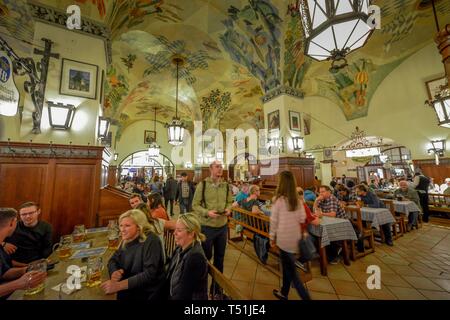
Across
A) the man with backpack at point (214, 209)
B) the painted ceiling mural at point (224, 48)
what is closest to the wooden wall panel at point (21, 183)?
the man with backpack at point (214, 209)

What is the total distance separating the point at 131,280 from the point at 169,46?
7.05 m

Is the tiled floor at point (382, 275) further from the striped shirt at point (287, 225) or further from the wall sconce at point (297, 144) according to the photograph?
the wall sconce at point (297, 144)

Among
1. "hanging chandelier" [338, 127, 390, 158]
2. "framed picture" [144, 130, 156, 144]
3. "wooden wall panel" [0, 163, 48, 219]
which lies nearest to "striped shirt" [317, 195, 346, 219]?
"wooden wall panel" [0, 163, 48, 219]

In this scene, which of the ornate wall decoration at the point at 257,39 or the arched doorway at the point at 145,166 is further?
the arched doorway at the point at 145,166

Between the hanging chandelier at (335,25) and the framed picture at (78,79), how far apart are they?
359cm

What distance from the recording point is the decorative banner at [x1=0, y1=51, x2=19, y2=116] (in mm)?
1771

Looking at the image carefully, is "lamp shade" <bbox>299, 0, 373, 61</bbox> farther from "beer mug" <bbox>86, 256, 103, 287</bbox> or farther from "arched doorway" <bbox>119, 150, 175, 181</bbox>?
"arched doorway" <bbox>119, 150, 175, 181</bbox>

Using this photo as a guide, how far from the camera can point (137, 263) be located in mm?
1352

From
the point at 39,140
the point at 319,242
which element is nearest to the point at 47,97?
the point at 39,140

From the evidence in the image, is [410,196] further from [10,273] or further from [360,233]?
[10,273]

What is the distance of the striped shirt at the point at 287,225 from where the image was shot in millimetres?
1865

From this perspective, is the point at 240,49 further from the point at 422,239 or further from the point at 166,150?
the point at 166,150

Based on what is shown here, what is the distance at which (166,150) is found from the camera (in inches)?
563

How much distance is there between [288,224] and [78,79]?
4.12m
